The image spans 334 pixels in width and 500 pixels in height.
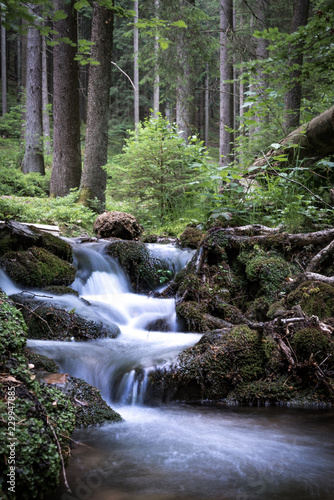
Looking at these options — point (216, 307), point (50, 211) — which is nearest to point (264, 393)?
point (216, 307)

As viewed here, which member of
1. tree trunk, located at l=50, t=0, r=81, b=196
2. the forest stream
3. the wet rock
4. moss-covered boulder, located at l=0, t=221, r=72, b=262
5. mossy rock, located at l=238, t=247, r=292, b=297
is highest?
tree trunk, located at l=50, t=0, r=81, b=196

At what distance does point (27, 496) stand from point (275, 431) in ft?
6.36

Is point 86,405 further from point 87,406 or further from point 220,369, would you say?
point 220,369

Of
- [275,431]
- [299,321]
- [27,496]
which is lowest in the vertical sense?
[275,431]

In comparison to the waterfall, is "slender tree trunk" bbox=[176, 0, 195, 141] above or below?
above

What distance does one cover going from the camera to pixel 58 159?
10633 mm

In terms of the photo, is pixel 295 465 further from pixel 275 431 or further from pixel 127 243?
pixel 127 243

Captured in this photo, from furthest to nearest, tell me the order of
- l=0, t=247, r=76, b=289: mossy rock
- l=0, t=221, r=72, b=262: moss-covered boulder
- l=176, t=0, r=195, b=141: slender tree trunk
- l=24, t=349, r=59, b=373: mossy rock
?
l=176, t=0, r=195, b=141: slender tree trunk → l=0, t=221, r=72, b=262: moss-covered boulder → l=0, t=247, r=76, b=289: mossy rock → l=24, t=349, r=59, b=373: mossy rock

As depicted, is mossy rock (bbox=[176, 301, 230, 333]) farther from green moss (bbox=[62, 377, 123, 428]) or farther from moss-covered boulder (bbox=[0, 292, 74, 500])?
moss-covered boulder (bbox=[0, 292, 74, 500])

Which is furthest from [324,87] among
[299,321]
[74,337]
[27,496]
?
[27,496]

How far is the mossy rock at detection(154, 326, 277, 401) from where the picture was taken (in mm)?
3762

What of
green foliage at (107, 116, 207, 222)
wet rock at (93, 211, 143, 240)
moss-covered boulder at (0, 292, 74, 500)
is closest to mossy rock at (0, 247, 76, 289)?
wet rock at (93, 211, 143, 240)

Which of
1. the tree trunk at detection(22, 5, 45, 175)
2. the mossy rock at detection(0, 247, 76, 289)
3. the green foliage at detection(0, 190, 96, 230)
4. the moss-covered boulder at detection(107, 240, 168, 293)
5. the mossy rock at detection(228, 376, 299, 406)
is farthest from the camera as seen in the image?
the tree trunk at detection(22, 5, 45, 175)

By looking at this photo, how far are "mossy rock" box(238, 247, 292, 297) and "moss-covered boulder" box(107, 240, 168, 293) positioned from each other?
170 cm
